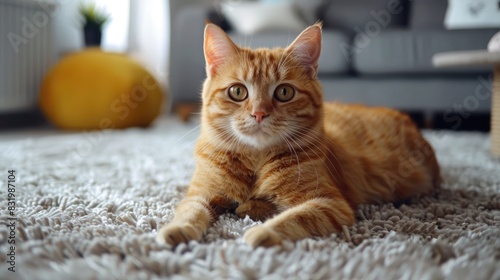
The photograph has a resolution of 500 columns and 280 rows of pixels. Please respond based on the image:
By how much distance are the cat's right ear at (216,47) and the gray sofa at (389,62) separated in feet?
5.55

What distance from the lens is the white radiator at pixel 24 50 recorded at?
2.92m

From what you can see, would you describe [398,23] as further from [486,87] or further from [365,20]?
[486,87]

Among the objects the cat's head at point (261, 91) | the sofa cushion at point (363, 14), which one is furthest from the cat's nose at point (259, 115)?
the sofa cushion at point (363, 14)

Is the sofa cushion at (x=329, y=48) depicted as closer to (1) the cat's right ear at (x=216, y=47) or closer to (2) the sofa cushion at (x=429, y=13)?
(2) the sofa cushion at (x=429, y=13)

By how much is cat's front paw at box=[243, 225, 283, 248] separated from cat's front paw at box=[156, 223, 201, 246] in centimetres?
11

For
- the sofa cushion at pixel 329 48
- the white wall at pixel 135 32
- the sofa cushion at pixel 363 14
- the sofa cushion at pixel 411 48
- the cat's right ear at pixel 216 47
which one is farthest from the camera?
the white wall at pixel 135 32

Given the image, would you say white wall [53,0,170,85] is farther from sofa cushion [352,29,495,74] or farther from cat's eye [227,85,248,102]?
cat's eye [227,85,248,102]

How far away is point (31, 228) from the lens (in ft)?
3.02

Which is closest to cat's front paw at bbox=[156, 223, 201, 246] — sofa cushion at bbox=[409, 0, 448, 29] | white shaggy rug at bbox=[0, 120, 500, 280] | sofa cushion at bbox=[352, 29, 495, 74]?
white shaggy rug at bbox=[0, 120, 500, 280]

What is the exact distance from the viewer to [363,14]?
3715mm

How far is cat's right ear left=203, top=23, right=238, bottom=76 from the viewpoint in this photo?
1.16m

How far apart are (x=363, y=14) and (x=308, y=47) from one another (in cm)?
277

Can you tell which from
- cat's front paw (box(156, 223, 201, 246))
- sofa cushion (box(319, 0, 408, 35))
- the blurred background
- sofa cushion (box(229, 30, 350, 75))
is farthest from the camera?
sofa cushion (box(319, 0, 408, 35))

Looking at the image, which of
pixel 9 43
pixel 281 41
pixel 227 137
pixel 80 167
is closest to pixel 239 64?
pixel 227 137
